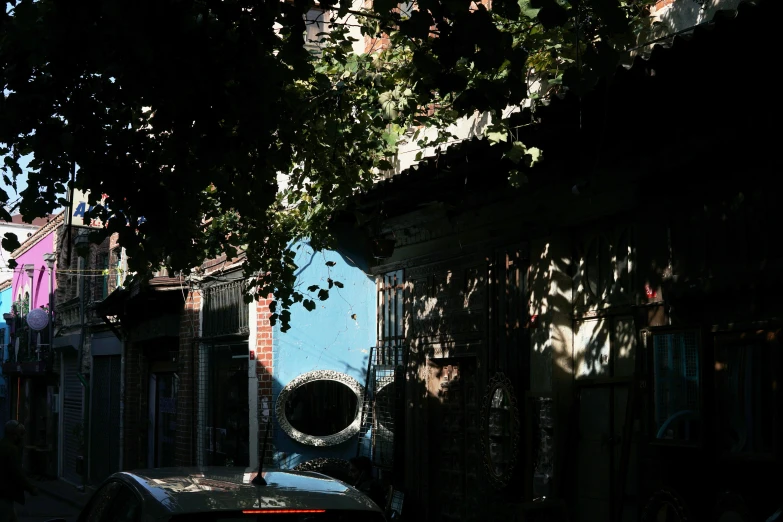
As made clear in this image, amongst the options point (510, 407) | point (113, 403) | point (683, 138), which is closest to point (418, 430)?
point (510, 407)

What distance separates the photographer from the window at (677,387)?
661 centimetres

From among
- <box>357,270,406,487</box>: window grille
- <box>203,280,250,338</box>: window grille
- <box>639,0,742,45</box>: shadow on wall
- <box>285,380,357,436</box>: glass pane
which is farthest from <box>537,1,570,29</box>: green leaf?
<box>203,280,250,338</box>: window grille

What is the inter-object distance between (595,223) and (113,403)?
1769 cm

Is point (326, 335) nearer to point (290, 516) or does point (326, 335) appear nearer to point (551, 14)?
point (290, 516)

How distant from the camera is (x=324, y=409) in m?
13.5

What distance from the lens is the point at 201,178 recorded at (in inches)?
225

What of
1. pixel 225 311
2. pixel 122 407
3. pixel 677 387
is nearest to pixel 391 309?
pixel 225 311

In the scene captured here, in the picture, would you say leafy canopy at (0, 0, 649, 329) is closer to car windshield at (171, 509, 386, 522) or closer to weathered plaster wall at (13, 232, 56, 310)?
car windshield at (171, 509, 386, 522)

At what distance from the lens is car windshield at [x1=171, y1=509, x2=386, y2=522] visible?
437cm

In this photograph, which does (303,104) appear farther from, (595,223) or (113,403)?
(113,403)

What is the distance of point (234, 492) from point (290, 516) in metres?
0.35

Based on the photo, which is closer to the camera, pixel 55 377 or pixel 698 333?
pixel 698 333

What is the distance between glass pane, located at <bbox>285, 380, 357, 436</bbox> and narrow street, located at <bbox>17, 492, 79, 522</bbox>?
6.61 meters

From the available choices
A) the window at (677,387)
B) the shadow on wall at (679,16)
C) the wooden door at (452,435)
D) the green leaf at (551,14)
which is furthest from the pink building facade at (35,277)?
the green leaf at (551,14)
